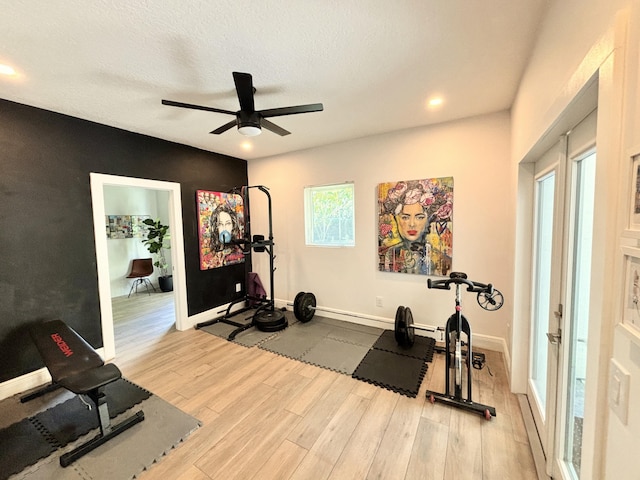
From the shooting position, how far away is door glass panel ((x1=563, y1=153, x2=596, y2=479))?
131 cm

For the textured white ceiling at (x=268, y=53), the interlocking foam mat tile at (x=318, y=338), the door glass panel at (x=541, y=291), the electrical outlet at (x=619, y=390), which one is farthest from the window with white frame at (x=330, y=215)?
the electrical outlet at (x=619, y=390)

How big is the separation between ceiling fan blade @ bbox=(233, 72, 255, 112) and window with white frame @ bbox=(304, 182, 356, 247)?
80.7 inches

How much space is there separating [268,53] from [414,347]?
10.6ft

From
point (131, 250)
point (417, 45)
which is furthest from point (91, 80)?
point (131, 250)

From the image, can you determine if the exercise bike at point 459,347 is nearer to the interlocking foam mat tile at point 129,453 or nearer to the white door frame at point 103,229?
the interlocking foam mat tile at point 129,453

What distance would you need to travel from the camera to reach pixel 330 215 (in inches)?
162

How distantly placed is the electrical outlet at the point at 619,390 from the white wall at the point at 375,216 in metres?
1.98

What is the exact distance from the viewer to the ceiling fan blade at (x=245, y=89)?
1.70 m

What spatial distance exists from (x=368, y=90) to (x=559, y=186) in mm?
1627

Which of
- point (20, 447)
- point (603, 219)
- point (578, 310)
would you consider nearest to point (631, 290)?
point (603, 219)

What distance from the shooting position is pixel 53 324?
2.46 metres

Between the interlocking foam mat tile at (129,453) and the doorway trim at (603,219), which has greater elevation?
the doorway trim at (603,219)

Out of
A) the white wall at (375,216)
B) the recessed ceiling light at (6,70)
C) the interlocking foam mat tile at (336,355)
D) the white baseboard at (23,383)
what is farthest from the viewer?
A: the white wall at (375,216)

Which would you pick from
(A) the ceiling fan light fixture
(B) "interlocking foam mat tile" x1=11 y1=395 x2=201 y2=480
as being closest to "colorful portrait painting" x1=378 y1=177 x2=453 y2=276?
(A) the ceiling fan light fixture
